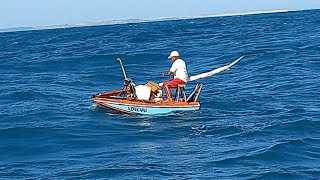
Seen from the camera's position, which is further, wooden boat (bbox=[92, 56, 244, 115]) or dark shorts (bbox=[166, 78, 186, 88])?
dark shorts (bbox=[166, 78, 186, 88])

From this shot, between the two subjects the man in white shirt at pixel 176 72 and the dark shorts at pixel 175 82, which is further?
the dark shorts at pixel 175 82

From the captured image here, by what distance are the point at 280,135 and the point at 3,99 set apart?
16.1 meters

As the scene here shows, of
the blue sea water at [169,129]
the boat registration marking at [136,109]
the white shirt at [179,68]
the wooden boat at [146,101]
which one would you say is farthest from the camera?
the boat registration marking at [136,109]

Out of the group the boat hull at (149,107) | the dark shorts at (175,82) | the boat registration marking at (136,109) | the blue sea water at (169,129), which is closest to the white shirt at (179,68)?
the dark shorts at (175,82)

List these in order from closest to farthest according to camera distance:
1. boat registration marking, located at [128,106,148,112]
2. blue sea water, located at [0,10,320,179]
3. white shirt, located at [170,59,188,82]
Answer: blue sea water, located at [0,10,320,179]
white shirt, located at [170,59,188,82]
boat registration marking, located at [128,106,148,112]

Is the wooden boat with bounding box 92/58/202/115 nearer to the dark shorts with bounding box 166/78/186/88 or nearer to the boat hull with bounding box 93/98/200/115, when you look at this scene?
the boat hull with bounding box 93/98/200/115

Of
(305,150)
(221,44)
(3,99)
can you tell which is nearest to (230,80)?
(3,99)

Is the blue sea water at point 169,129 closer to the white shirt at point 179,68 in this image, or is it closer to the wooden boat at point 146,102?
the wooden boat at point 146,102

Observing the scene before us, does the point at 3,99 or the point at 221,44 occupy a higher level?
the point at 221,44

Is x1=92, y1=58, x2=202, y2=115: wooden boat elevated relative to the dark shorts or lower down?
lower down

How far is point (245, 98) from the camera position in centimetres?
3153

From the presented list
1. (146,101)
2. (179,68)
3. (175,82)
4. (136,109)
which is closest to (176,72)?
(179,68)

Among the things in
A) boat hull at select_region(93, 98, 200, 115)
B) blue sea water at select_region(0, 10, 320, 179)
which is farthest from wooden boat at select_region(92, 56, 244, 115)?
blue sea water at select_region(0, 10, 320, 179)

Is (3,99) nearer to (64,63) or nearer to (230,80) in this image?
(230,80)
